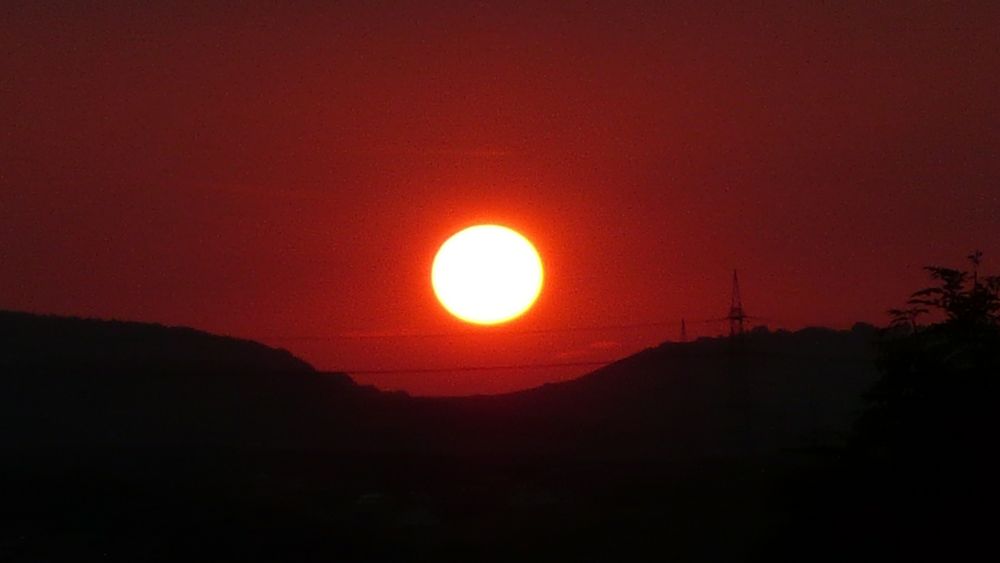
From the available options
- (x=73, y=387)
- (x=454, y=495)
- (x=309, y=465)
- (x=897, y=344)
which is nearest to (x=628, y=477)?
(x=454, y=495)

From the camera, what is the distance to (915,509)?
37.6 metres

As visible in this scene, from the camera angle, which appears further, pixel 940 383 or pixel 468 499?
pixel 468 499

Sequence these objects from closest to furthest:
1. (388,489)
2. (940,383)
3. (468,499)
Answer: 1. (940,383)
2. (468,499)
3. (388,489)

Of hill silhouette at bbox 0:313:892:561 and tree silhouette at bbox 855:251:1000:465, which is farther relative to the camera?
hill silhouette at bbox 0:313:892:561

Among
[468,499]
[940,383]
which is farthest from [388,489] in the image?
[940,383]

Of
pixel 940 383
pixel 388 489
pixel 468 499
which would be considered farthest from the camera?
pixel 388 489

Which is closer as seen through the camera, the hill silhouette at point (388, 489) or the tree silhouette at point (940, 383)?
the tree silhouette at point (940, 383)

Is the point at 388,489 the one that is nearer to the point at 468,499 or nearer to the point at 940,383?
the point at 468,499

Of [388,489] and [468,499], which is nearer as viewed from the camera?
[468,499]

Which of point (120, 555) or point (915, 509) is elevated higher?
point (915, 509)

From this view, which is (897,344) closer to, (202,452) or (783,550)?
(783,550)

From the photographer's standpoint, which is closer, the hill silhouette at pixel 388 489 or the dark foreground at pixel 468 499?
the dark foreground at pixel 468 499

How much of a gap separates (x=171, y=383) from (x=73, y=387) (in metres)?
16.7

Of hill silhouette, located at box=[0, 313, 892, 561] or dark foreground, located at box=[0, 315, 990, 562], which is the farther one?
hill silhouette, located at box=[0, 313, 892, 561]
